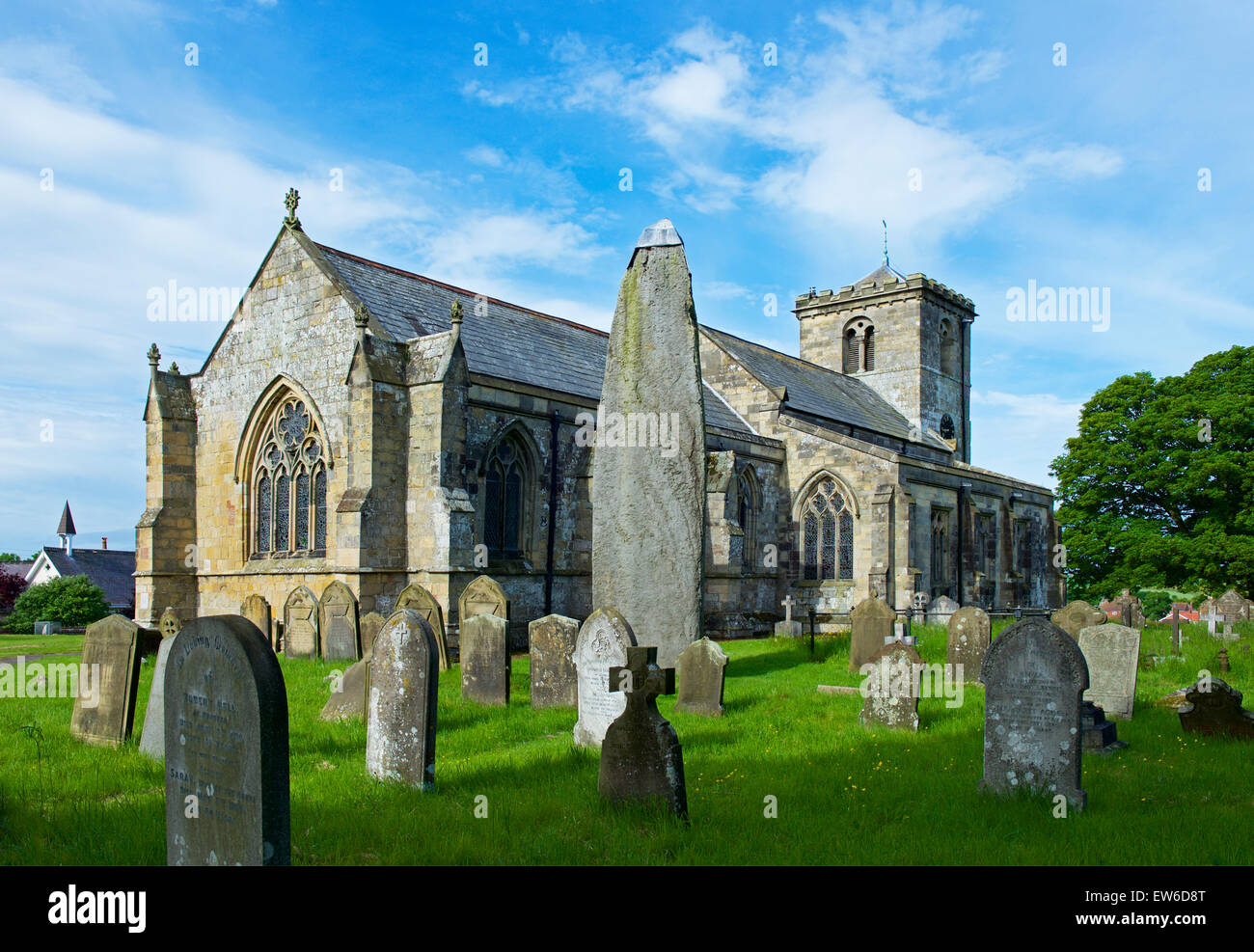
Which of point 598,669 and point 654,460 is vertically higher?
point 654,460

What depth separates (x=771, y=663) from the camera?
15477 millimetres

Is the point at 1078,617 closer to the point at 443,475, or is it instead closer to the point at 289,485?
the point at 443,475

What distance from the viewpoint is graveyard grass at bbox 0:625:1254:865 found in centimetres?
533

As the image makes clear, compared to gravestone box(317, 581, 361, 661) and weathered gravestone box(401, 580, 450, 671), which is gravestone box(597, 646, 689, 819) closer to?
weathered gravestone box(401, 580, 450, 671)

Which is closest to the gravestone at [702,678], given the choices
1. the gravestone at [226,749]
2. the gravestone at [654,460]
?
the gravestone at [654,460]

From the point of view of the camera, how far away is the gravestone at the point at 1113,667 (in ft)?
34.7

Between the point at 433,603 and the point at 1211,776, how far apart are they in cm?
1001

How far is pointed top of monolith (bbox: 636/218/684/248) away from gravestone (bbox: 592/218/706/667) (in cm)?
2

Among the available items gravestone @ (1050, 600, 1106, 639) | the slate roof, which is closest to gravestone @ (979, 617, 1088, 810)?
gravestone @ (1050, 600, 1106, 639)

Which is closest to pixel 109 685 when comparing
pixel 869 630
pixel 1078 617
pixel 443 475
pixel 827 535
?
pixel 443 475

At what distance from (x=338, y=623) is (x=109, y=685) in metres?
6.61

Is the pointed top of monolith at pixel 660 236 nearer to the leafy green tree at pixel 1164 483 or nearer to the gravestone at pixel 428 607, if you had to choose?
the gravestone at pixel 428 607

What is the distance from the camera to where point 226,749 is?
447cm
